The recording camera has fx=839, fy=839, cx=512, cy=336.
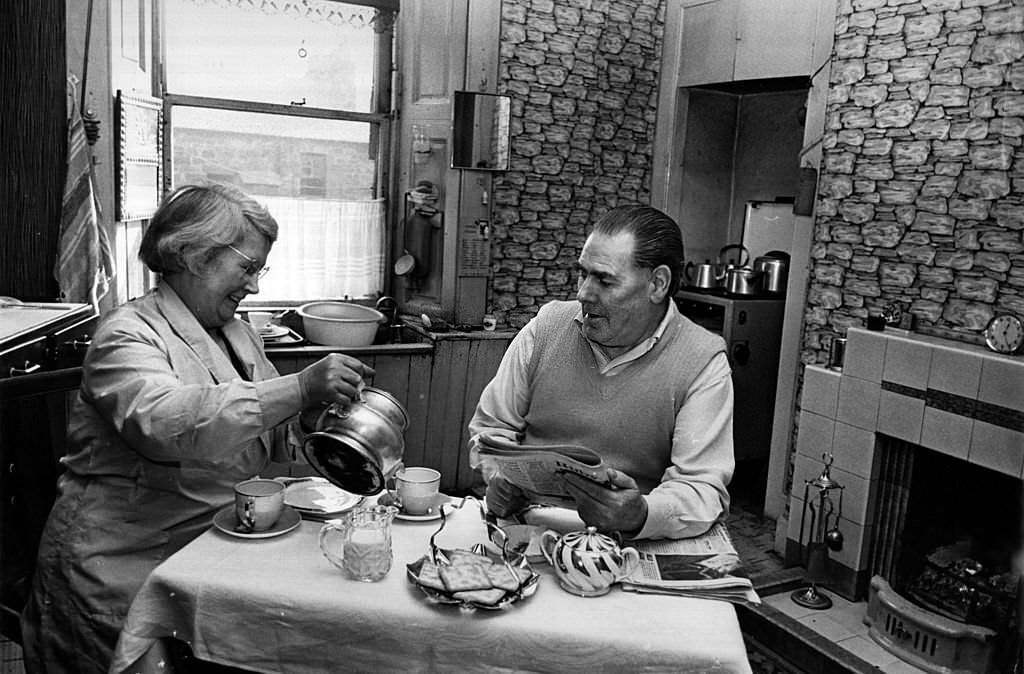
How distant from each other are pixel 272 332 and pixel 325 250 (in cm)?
88

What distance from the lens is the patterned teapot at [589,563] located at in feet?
5.28

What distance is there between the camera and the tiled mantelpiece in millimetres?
3264

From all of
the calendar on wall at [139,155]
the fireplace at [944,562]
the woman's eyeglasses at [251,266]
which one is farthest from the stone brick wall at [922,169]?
the calendar on wall at [139,155]

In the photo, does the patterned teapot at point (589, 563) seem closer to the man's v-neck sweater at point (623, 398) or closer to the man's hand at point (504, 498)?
the man's hand at point (504, 498)

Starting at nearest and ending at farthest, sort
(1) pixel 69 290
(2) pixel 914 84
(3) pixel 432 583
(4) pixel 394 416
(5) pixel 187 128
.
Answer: (3) pixel 432 583 < (4) pixel 394 416 < (1) pixel 69 290 < (2) pixel 914 84 < (5) pixel 187 128

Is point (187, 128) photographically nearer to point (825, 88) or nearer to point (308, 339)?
point (308, 339)

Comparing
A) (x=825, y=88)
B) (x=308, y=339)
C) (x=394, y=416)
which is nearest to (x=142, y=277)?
(x=308, y=339)

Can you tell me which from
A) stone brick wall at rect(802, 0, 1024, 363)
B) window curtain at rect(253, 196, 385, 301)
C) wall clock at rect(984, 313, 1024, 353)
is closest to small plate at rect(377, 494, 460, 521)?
wall clock at rect(984, 313, 1024, 353)

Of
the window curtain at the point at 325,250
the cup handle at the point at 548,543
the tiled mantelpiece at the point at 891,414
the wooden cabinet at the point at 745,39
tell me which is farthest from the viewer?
the window curtain at the point at 325,250

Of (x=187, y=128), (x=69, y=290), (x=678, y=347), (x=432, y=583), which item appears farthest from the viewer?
(x=187, y=128)

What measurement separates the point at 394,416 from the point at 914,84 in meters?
3.13

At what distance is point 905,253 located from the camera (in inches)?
152

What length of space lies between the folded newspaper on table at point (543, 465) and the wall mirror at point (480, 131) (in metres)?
3.31

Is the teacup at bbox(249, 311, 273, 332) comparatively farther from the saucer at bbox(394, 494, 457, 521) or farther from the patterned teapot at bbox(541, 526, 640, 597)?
the patterned teapot at bbox(541, 526, 640, 597)
